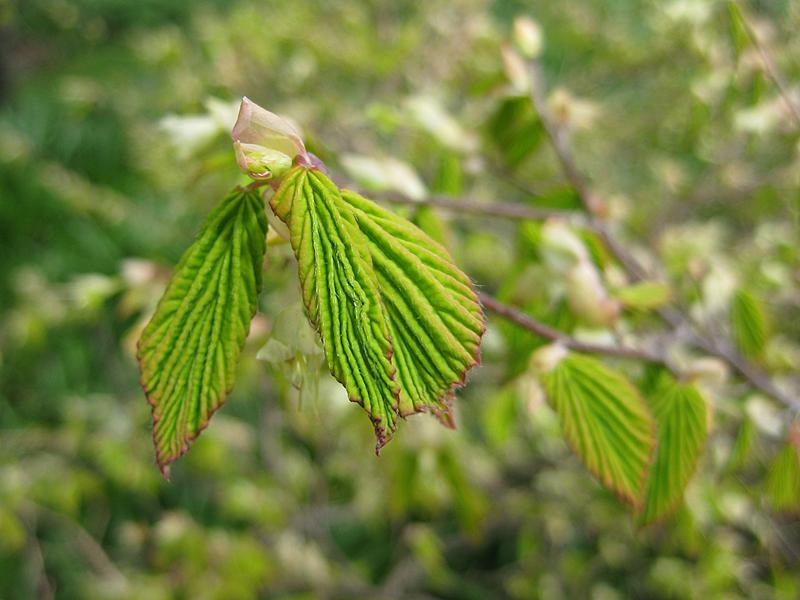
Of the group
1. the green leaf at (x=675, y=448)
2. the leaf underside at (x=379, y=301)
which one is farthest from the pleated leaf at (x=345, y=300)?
the green leaf at (x=675, y=448)

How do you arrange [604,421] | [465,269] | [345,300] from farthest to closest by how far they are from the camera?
[465,269], [604,421], [345,300]

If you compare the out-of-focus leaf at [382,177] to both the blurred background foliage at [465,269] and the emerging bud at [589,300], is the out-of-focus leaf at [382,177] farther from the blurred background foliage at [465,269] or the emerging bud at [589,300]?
the emerging bud at [589,300]

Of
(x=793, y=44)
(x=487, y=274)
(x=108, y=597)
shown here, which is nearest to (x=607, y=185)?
(x=487, y=274)

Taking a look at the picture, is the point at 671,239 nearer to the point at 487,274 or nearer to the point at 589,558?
the point at 487,274

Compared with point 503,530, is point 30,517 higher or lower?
higher

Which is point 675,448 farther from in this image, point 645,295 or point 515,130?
point 515,130

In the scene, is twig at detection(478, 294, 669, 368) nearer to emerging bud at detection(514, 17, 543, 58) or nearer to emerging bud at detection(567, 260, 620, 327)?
emerging bud at detection(567, 260, 620, 327)

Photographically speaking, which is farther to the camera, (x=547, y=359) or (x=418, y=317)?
(x=547, y=359)

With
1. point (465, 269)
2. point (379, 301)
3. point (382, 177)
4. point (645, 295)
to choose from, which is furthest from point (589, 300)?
point (465, 269)
